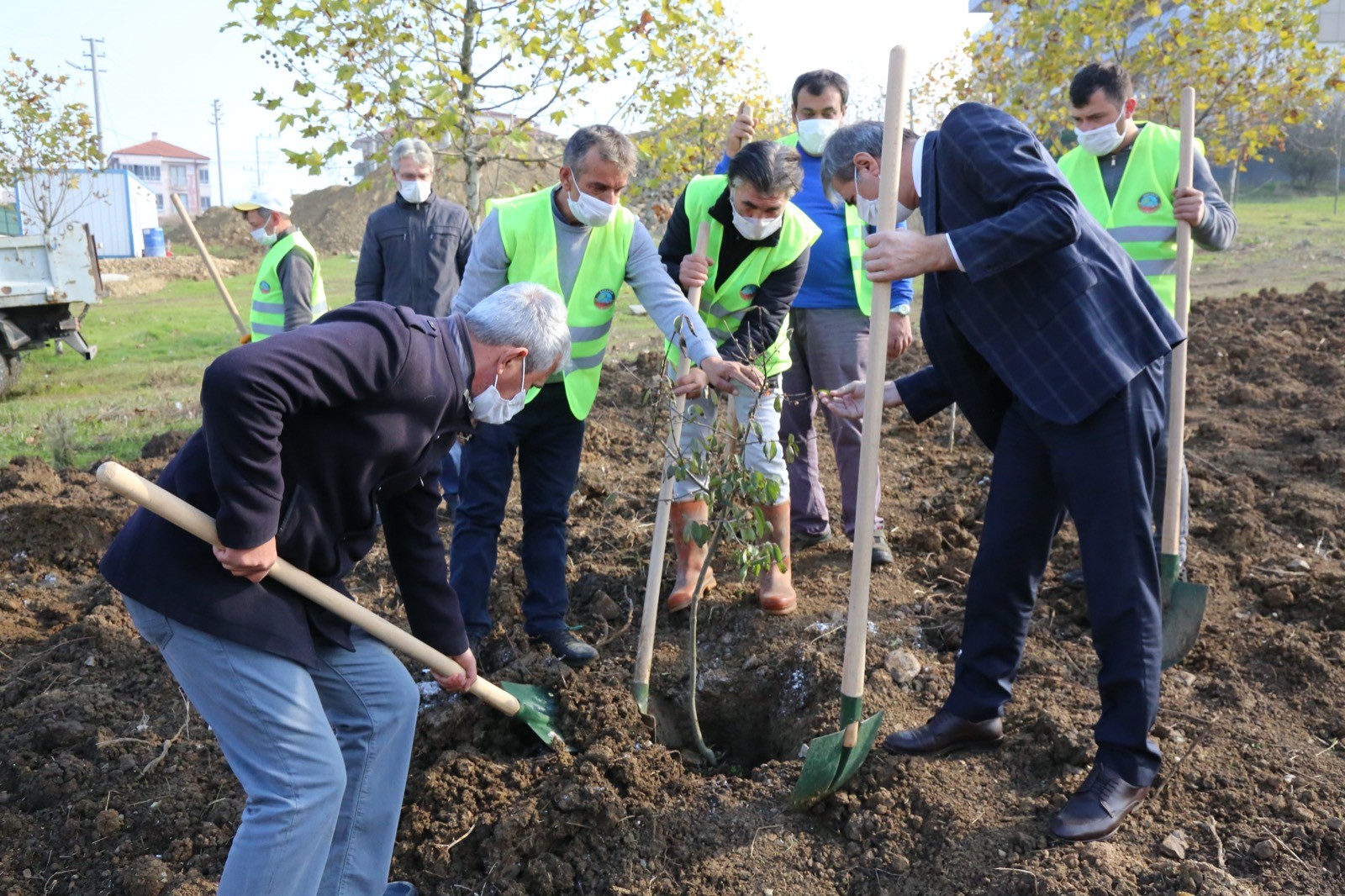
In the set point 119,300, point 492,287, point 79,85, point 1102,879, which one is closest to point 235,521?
point 492,287

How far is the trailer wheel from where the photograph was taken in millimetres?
10883

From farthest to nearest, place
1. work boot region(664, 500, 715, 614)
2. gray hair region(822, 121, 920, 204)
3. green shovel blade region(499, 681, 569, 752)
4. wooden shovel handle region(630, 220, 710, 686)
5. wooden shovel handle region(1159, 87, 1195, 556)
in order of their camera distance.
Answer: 1. work boot region(664, 500, 715, 614)
2. wooden shovel handle region(1159, 87, 1195, 556)
3. wooden shovel handle region(630, 220, 710, 686)
4. green shovel blade region(499, 681, 569, 752)
5. gray hair region(822, 121, 920, 204)

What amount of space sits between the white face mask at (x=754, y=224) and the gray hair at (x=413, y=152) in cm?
237

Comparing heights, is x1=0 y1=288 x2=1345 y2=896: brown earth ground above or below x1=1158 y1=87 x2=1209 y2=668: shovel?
below

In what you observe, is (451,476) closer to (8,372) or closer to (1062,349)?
(1062,349)

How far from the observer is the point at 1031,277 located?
8.93 feet

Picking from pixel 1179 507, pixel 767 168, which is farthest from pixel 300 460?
pixel 1179 507

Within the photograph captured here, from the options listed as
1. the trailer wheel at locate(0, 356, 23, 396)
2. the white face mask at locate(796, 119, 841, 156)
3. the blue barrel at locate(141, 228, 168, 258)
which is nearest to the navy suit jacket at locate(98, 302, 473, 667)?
the white face mask at locate(796, 119, 841, 156)

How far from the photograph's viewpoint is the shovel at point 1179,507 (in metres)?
3.64

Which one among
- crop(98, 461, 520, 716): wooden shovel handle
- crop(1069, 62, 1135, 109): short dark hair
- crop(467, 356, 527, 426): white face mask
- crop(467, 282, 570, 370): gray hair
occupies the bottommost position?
crop(98, 461, 520, 716): wooden shovel handle

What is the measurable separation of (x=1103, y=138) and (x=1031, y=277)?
1.86 m

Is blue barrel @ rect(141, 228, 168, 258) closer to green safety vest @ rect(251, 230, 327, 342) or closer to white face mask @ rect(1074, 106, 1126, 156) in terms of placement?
green safety vest @ rect(251, 230, 327, 342)

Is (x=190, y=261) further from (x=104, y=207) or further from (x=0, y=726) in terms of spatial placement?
(x=0, y=726)

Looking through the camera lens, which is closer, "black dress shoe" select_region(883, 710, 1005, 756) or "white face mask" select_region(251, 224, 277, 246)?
"black dress shoe" select_region(883, 710, 1005, 756)
